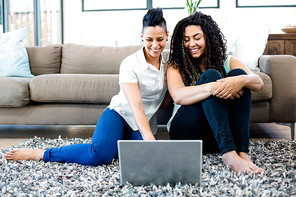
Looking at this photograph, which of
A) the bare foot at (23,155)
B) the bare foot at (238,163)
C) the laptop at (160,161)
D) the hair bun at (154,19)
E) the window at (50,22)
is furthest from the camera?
the window at (50,22)

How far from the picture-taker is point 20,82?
2.16m

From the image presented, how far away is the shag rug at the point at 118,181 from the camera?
1091 millimetres

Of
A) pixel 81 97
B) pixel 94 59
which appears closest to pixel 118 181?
pixel 81 97

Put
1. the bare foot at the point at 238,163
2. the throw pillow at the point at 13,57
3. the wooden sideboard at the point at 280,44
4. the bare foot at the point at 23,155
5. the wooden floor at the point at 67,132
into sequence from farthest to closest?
the wooden sideboard at the point at 280,44, the throw pillow at the point at 13,57, the wooden floor at the point at 67,132, the bare foot at the point at 23,155, the bare foot at the point at 238,163

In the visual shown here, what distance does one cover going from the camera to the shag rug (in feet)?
3.58

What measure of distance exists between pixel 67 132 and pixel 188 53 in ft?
4.36

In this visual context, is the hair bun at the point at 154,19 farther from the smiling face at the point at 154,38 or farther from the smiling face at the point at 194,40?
the smiling face at the point at 194,40

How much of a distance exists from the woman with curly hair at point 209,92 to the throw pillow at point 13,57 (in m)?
1.51

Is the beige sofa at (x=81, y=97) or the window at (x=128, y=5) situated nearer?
the beige sofa at (x=81, y=97)

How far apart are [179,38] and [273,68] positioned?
2.87 feet

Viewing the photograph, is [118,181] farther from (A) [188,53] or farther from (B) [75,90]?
(B) [75,90]

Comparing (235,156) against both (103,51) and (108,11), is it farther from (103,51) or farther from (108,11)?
(108,11)

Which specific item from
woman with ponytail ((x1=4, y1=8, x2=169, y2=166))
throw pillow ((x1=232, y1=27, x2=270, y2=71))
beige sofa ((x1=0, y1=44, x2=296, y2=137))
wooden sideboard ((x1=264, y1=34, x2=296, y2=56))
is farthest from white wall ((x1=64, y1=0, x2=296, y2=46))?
woman with ponytail ((x1=4, y1=8, x2=169, y2=166))

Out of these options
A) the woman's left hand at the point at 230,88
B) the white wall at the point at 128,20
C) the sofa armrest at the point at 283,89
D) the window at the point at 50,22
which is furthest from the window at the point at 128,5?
the woman's left hand at the point at 230,88
